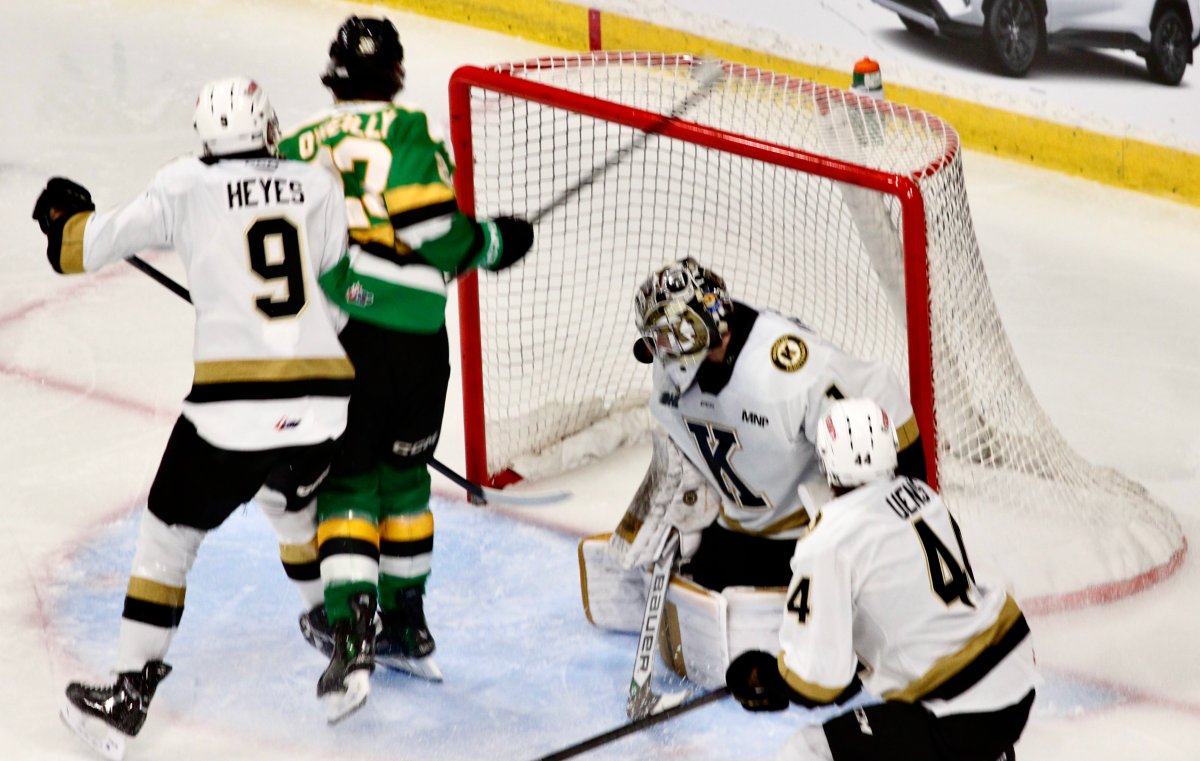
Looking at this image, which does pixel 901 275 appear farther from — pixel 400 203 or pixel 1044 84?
pixel 1044 84

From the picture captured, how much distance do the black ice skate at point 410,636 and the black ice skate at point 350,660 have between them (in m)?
0.20

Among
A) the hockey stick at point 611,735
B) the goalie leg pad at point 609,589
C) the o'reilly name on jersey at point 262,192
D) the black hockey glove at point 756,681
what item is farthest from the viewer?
the goalie leg pad at point 609,589

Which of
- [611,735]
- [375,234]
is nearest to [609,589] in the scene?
[611,735]

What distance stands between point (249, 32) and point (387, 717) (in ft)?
12.5

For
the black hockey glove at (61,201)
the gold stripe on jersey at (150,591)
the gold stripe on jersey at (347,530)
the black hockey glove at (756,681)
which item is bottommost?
the gold stripe on jersey at (150,591)

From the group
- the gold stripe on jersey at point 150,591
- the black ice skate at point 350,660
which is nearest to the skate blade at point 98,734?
the gold stripe on jersey at point 150,591

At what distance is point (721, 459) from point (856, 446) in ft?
2.33

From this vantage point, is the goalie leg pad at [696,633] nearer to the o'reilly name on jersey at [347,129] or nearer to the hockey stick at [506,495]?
the hockey stick at [506,495]

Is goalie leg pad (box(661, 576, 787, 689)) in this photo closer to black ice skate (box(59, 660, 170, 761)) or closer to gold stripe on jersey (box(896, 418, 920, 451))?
gold stripe on jersey (box(896, 418, 920, 451))

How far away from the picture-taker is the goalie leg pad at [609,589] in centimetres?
380

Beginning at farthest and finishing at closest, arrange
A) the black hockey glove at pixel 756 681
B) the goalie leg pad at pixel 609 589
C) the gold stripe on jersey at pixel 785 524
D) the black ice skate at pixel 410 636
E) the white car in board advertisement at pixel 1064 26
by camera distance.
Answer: the white car in board advertisement at pixel 1064 26 → the goalie leg pad at pixel 609 589 → the black ice skate at pixel 410 636 → the gold stripe on jersey at pixel 785 524 → the black hockey glove at pixel 756 681

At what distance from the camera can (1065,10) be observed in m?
5.56

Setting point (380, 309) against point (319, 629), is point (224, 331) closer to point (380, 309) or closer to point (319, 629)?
point (380, 309)

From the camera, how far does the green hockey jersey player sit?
11.2 ft
